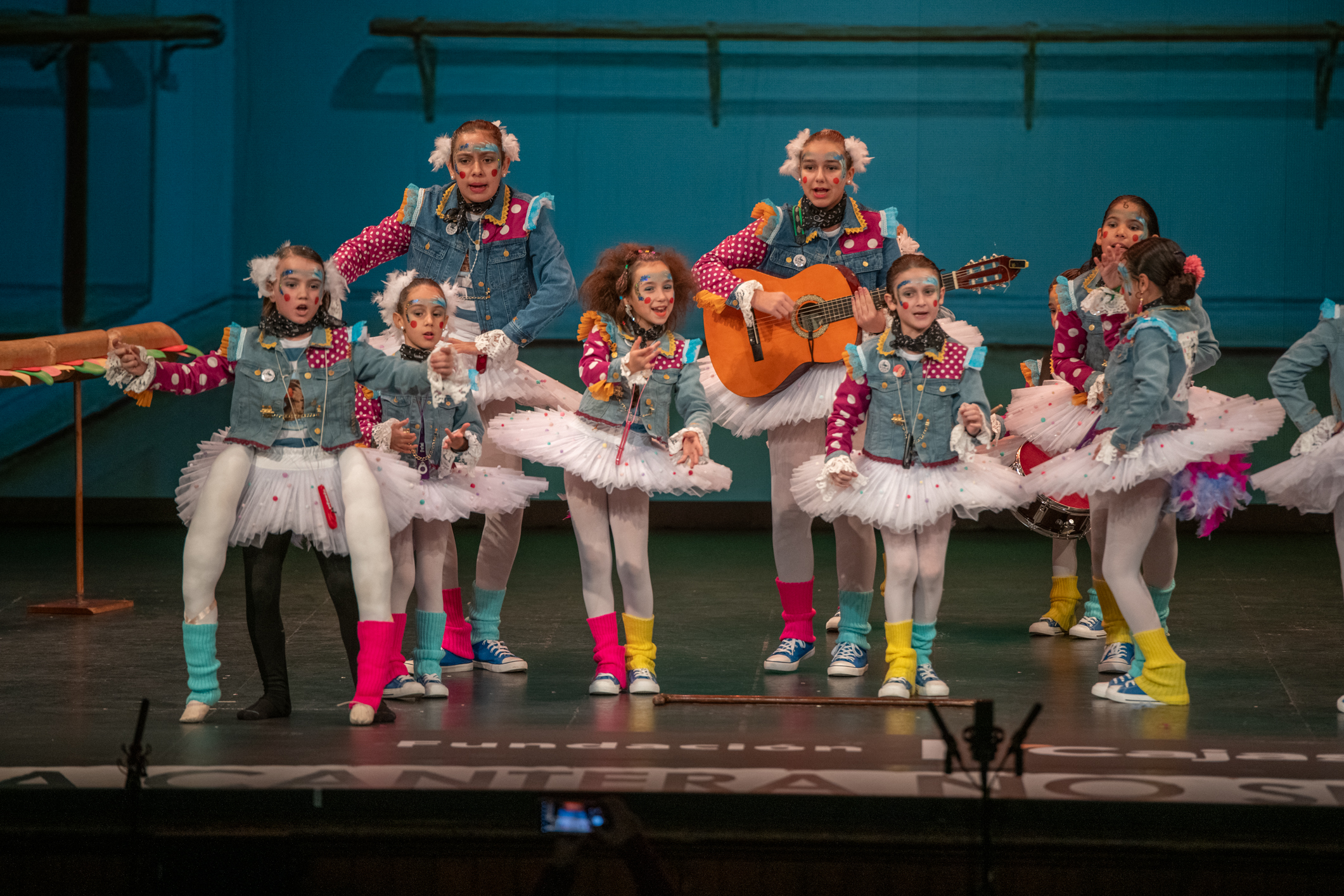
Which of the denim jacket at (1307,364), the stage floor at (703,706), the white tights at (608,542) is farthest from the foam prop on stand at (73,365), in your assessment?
the denim jacket at (1307,364)

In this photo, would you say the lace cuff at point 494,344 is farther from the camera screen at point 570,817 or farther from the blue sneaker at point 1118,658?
the blue sneaker at point 1118,658

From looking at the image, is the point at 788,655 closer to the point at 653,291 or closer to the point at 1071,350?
the point at 653,291

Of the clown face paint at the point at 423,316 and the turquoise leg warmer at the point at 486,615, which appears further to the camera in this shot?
the turquoise leg warmer at the point at 486,615

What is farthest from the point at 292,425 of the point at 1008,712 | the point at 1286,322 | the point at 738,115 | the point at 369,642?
the point at 1286,322

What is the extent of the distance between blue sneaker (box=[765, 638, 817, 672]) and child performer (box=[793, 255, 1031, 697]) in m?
0.50

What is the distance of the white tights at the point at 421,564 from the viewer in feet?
15.4

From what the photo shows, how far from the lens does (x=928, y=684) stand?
4.59 metres

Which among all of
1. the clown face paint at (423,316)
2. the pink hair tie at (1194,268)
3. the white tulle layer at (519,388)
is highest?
the pink hair tie at (1194,268)

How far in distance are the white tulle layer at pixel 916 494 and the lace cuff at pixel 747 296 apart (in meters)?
0.70

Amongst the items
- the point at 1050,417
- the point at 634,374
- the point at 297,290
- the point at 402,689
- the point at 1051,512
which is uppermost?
the point at 297,290

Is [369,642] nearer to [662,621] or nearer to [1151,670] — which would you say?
[662,621]

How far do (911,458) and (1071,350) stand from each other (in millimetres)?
941

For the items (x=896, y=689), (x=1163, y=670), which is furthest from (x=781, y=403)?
(x=1163, y=670)

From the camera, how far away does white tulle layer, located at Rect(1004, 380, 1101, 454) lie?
16.3ft
